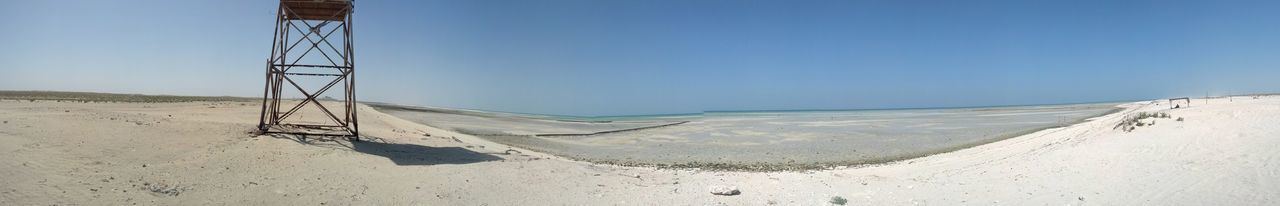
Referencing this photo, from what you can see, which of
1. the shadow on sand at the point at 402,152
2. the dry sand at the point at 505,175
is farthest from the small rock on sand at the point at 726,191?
the shadow on sand at the point at 402,152

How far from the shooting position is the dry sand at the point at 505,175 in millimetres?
8367

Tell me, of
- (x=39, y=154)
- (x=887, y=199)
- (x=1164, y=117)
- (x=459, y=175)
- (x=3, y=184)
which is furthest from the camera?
(x=1164, y=117)

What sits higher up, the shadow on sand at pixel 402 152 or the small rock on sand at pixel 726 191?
the shadow on sand at pixel 402 152

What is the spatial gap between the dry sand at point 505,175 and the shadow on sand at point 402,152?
0.21 ft

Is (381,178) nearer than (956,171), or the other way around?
(381,178)

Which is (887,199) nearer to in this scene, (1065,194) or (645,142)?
(1065,194)

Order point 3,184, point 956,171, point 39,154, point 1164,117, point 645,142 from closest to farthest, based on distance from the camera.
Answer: point 3,184, point 39,154, point 956,171, point 1164,117, point 645,142

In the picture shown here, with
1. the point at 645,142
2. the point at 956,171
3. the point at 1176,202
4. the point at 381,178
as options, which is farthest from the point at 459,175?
the point at 645,142

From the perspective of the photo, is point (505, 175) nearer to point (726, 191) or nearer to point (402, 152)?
point (402, 152)

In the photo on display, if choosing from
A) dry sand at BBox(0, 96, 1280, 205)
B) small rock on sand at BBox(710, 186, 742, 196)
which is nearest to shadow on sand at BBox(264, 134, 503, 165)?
dry sand at BBox(0, 96, 1280, 205)

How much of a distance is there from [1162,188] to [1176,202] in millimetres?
982

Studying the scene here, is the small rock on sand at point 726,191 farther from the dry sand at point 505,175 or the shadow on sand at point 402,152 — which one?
the shadow on sand at point 402,152

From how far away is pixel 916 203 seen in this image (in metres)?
9.10

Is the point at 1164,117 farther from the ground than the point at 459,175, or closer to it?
farther from the ground
